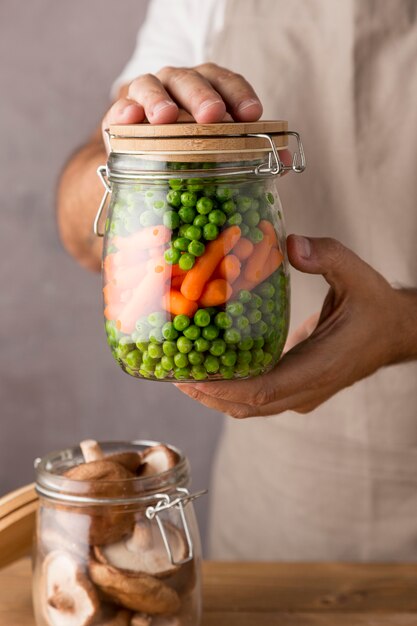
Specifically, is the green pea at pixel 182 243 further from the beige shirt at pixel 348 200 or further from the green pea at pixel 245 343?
the beige shirt at pixel 348 200

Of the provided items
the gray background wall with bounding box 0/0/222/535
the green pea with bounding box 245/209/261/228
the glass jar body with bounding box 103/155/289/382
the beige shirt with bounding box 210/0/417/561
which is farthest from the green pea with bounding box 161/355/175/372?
the gray background wall with bounding box 0/0/222/535

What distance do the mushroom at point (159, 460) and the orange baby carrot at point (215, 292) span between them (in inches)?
7.5

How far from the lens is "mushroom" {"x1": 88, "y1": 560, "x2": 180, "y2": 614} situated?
0.65 meters

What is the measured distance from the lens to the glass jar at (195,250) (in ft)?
1.89

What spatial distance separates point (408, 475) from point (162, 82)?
625mm

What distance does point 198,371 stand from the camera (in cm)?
59

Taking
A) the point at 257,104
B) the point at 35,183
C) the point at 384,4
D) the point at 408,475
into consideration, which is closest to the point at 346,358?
the point at 257,104

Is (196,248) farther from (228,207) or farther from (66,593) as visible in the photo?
(66,593)

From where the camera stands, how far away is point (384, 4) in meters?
1.04

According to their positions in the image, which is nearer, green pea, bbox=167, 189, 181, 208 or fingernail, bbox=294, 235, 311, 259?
green pea, bbox=167, 189, 181, 208

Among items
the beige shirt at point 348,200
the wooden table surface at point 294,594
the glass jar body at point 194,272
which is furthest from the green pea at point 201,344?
the beige shirt at point 348,200

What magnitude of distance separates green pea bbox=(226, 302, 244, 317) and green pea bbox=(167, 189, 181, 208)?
73mm

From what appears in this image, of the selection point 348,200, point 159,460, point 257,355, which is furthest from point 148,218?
point 348,200

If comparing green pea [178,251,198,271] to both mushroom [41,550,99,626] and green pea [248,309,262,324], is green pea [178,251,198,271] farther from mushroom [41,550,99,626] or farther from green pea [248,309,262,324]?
mushroom [41,550,99,626]
